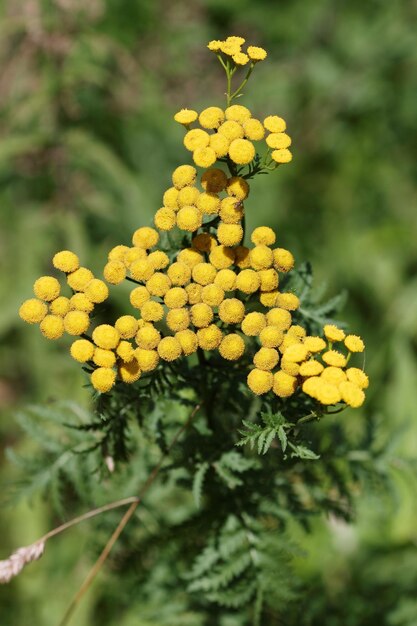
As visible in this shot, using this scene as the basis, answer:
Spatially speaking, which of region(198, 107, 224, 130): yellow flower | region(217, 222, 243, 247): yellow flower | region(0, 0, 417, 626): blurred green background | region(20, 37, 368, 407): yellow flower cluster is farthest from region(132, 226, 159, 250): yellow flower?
region(0, 0, 417, 626): blurred green background

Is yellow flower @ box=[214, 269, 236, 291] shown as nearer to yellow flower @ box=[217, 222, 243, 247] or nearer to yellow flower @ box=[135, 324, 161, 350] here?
yellow flower @ box=[217, 222, 243, 247]

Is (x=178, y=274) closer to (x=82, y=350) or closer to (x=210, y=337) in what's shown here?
(x=210, y=337)

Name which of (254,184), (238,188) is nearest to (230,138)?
(238,188)

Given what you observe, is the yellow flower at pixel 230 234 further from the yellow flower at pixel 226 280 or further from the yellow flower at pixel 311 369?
the yellow flower at pixel 311 369

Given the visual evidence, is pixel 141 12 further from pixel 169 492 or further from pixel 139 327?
pixel 139 327

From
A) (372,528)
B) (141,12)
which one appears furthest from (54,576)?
(141,12)

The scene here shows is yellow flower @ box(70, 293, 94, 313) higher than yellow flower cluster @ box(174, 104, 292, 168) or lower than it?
lower

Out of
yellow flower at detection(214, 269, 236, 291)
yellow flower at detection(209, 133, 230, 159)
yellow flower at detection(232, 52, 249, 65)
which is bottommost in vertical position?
yellow flower at detection(214, 269, 236, 291)

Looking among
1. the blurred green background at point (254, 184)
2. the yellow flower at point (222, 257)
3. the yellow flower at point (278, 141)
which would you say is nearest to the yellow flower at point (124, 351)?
the yellow flower at point (222, 257)
